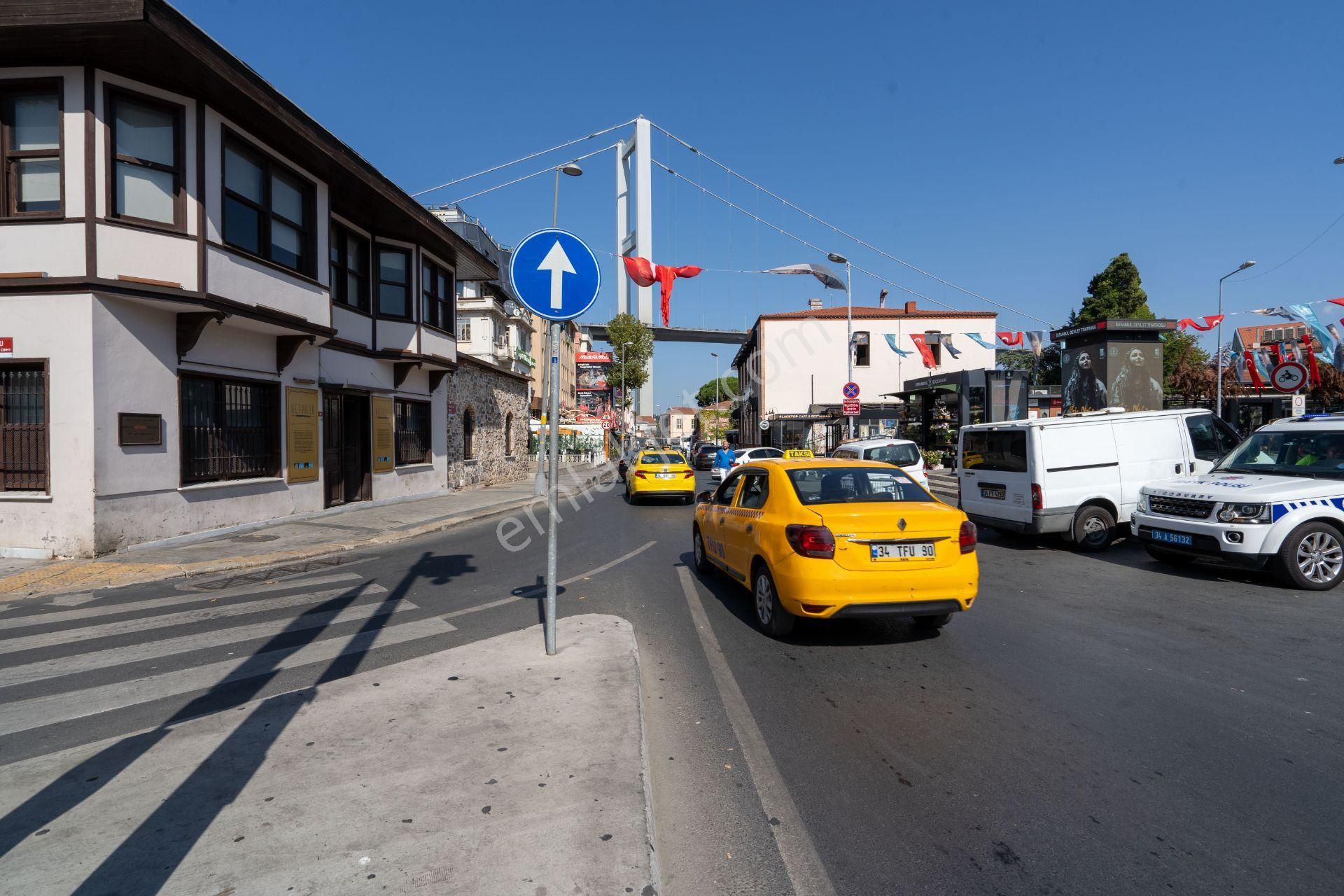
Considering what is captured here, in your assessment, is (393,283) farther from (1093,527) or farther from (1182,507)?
(1182,507)

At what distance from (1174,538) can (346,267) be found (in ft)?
53.8

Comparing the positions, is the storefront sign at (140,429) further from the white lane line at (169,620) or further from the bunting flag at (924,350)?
the bunting flag at (924,350)

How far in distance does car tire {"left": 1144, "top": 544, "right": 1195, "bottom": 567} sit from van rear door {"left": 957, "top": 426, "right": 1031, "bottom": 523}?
5.37 feet

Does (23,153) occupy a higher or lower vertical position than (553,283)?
higher

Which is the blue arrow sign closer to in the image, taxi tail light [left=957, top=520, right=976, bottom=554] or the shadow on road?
the shadow on road

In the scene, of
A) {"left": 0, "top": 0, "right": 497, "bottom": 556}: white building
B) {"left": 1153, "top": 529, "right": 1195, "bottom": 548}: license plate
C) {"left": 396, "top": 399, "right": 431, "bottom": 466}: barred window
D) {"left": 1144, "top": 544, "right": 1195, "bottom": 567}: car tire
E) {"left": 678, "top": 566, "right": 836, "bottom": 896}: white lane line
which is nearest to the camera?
{"left": 678, "top": 566, "right": 836, "bottom": 896}: white lane line

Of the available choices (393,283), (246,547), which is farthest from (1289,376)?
(246,547)

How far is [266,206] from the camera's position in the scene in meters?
12.2

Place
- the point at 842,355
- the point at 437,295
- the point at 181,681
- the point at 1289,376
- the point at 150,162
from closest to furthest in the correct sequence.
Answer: the point at 181,681, the point at 150,162, the point at 437,295, the point at 1289,376, the point at 842,355

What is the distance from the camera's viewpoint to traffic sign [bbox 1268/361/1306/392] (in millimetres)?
25922

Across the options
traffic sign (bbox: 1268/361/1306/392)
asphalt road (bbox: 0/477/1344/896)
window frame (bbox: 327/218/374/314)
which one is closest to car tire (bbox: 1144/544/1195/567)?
asphalt road (bbox: 0/477/1344/896)

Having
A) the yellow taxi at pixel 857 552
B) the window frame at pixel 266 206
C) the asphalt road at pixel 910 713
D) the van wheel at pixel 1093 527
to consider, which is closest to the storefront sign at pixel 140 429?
the window frame at pixel 266 206

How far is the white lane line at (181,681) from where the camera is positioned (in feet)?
14.0

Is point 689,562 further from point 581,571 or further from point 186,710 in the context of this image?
point 186,710
